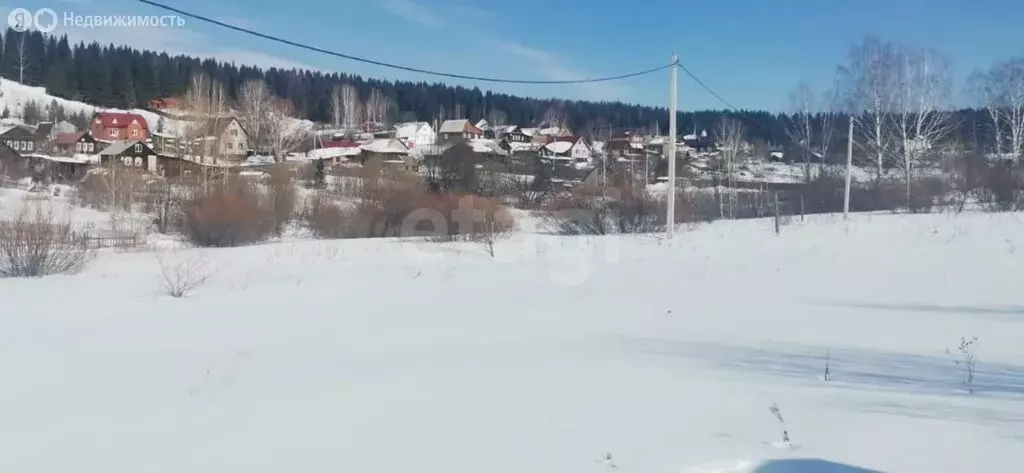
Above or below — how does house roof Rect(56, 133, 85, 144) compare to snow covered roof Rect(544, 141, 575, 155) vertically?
below

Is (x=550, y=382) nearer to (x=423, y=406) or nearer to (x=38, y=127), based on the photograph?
(x=423, y=406)

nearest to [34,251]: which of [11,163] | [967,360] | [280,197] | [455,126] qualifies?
[967,360]

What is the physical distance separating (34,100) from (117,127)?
20.7m

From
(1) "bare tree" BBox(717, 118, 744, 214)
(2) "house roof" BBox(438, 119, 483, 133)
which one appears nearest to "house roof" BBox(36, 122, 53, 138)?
(2) "house roof" BBox(438, 119, 483, 133)

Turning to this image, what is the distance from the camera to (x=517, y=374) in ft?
14.4

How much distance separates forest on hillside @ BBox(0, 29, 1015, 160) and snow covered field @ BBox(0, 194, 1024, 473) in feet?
141

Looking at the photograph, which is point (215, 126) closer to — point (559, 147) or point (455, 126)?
point (559, 147)

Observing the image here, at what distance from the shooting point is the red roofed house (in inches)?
2202

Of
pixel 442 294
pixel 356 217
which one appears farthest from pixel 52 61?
pixel 442 294

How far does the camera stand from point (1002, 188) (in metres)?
21.6

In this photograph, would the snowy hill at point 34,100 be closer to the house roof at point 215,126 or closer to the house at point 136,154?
the house at point 136,154

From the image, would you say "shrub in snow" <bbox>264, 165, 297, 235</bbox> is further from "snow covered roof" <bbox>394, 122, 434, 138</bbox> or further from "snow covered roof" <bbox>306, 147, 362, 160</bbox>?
"snow covered roof" <bbox>394, 122, 434, 138</bbox>

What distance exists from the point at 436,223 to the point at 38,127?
168 ft

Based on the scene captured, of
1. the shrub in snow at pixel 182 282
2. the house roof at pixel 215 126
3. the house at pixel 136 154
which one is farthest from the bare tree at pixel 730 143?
the house at pixel 136 154
